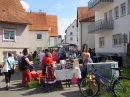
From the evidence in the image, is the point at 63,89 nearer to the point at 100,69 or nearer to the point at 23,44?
the point at 100,69

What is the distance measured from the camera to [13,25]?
2392cm

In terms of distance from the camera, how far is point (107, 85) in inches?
286

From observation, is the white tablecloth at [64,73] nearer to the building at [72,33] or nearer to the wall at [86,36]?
the wall at [86,36]

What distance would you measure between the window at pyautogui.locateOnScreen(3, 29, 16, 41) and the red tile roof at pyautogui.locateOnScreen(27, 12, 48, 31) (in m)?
19.1

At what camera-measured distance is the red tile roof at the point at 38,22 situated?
43.2 meters

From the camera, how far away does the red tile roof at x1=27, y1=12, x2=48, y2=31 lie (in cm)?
4322

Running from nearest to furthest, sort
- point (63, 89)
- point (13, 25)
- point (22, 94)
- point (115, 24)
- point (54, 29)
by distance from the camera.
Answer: point (22, 94) → point (63, 89) → point (115, 24) → point (13, 25) → point (54, 29)

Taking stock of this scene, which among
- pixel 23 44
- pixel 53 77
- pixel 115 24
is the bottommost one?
pixel 53 77

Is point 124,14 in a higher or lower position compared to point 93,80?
higher

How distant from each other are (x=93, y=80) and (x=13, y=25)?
18204 mm

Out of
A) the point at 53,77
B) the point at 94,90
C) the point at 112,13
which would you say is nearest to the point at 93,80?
the point at 94,90

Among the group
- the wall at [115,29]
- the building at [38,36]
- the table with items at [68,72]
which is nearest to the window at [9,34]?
the wall at [115,29]

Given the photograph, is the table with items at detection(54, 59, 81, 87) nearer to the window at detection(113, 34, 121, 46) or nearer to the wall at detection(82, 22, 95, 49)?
the window at detection(113, 34, 121, 46)

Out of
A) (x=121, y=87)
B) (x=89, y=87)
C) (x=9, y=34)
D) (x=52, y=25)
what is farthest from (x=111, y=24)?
(x=52, y=25)
